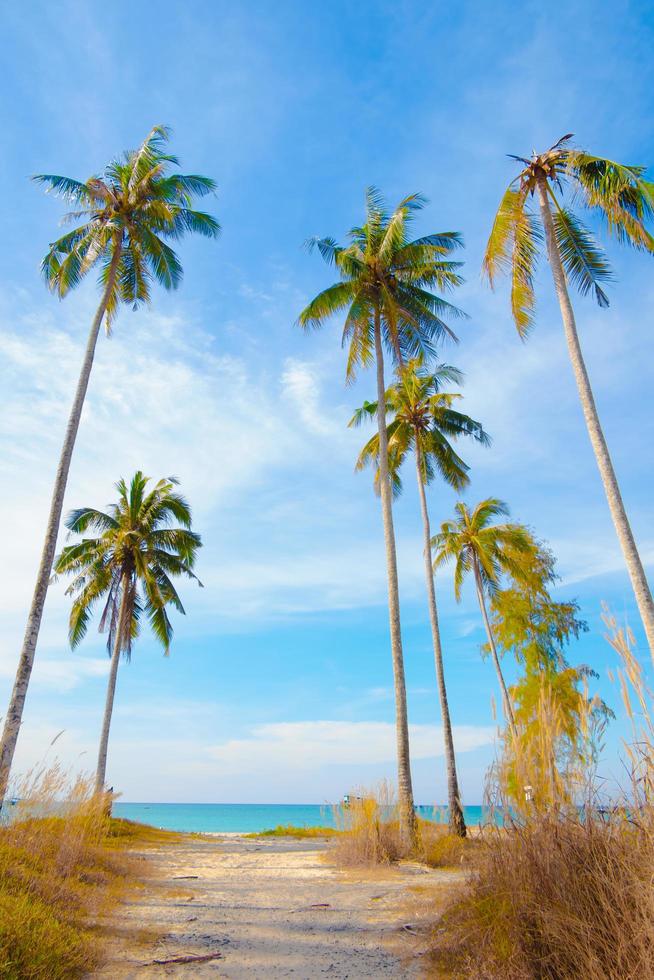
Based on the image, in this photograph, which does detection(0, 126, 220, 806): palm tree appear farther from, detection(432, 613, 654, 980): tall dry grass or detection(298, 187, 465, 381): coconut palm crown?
detection(432, 613, 654, 980): tall dry grass

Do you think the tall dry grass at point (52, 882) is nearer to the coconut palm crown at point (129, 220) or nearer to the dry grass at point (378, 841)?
the dry grass at point (378, 841)

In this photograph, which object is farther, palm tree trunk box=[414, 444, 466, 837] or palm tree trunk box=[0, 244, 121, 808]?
palm tree trunk box=[414, 444, 466, 837]

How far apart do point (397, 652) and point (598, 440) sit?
618 cm

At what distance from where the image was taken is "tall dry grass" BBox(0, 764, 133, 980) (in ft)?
12.7

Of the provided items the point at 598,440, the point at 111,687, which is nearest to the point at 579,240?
the point at 598,440

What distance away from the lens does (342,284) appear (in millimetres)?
14719

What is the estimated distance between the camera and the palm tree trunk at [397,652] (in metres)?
11.0

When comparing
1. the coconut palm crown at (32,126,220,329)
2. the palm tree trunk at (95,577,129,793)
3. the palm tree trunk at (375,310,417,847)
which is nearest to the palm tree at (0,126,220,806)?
the coconut palm crown at (32,126,220,329)

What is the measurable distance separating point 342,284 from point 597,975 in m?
14.2

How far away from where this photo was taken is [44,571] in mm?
9469

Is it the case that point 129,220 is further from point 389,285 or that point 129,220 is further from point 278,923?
point 278,923

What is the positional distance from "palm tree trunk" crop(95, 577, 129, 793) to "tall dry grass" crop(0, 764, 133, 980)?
8.81 m

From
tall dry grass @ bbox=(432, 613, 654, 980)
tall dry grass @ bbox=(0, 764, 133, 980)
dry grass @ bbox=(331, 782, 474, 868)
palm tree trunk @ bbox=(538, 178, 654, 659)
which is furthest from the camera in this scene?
dry grass @ bbox=(331, 782, 474, 868)

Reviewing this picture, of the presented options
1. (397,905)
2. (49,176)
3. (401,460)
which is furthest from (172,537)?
(397,905)
